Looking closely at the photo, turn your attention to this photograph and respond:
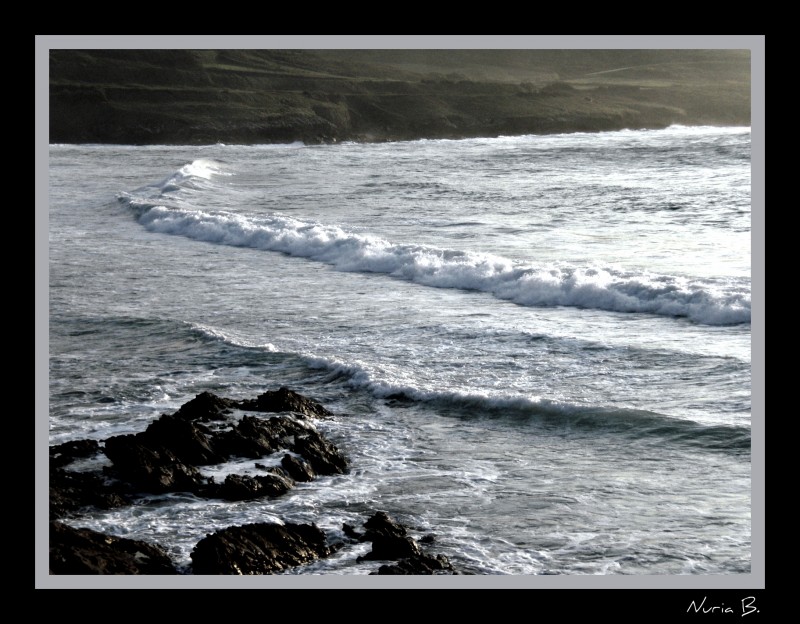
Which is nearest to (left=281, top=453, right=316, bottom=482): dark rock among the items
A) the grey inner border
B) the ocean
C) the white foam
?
the ocean

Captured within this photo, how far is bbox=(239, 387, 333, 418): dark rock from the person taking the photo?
30.3 feet

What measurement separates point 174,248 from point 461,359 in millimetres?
10777

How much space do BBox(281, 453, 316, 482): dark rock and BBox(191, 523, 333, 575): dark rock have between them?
3.86ft

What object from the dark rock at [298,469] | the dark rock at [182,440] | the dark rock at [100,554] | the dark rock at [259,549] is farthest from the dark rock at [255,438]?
the dark rock at [100,554]

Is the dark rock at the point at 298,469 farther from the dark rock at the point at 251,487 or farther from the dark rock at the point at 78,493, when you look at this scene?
the dark rock at the point at 78,493

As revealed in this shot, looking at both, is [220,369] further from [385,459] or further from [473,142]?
[473,142]

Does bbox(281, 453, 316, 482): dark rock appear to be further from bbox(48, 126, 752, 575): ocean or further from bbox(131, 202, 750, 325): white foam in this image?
bbox(131, 202, 750, 325): white foam

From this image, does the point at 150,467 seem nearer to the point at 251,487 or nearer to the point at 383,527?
the point at 251,487

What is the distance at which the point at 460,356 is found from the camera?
11227 mm

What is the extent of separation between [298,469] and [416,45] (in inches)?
156

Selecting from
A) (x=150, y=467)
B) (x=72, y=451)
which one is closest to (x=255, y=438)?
(x=150, y=467)

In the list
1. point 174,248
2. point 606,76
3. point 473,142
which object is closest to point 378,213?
point 174,248

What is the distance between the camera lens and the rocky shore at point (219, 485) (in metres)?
6.02

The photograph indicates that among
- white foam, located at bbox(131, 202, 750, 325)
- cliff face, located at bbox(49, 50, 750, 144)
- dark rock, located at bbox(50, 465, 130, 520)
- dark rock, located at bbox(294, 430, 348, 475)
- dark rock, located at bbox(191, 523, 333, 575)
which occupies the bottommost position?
dark rock, located at bbox(191, 523, 333, 575)
